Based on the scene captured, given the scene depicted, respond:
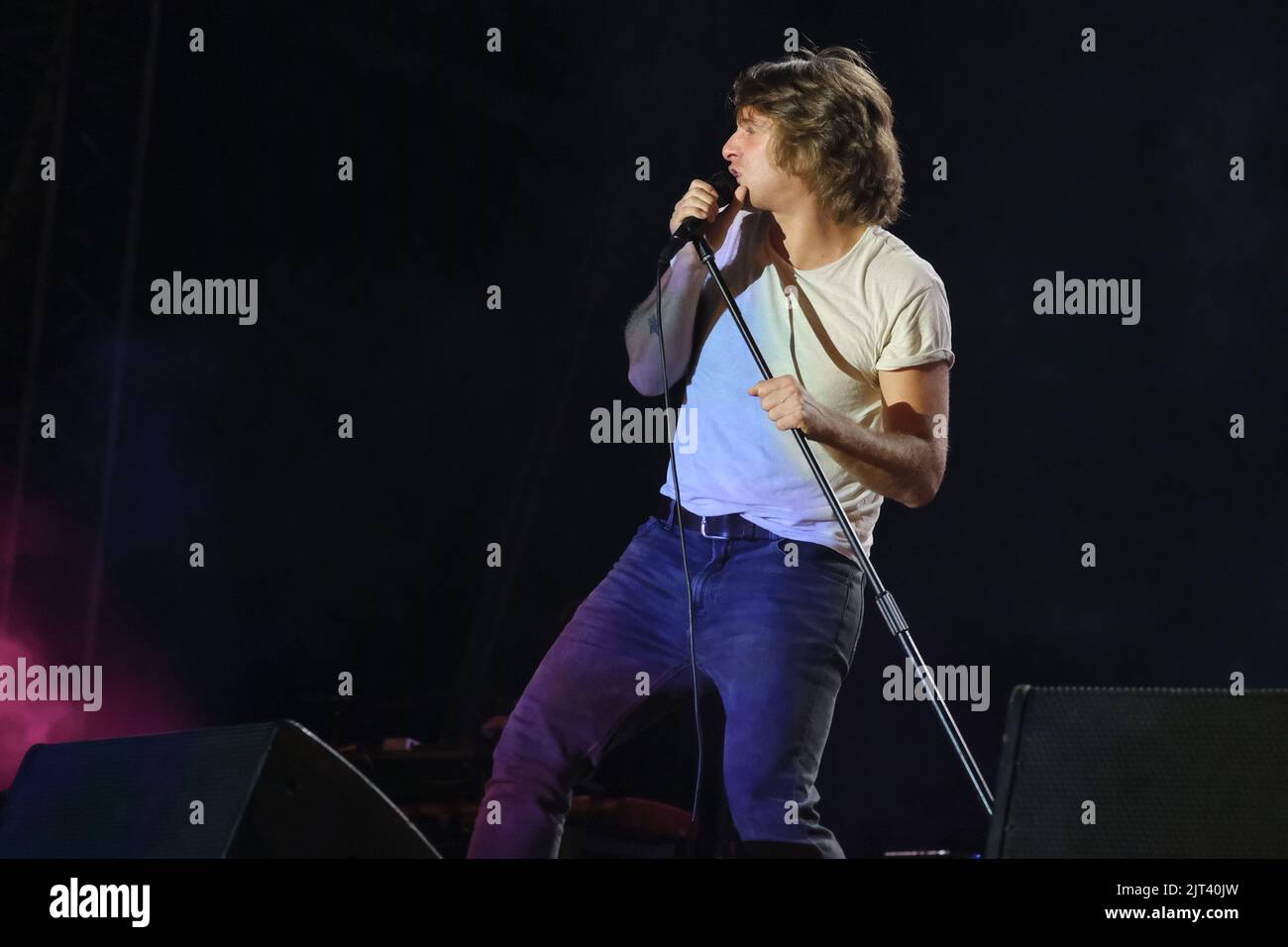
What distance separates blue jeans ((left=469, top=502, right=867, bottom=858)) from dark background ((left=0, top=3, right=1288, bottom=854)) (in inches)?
92.1

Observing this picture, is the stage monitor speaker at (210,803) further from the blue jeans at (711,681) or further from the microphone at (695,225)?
the microphone at (695,225)

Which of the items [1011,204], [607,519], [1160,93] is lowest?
[607,519]

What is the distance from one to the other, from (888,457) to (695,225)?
558 millimetres

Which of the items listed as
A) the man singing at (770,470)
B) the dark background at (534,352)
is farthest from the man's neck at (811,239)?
the dark background at (534,352)

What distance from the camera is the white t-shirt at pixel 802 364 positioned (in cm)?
261

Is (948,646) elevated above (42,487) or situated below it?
below

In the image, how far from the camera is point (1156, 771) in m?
1.69

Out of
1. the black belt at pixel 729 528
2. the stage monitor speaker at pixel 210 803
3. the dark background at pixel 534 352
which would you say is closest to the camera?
the stage monitor speaker at pixel 210 803

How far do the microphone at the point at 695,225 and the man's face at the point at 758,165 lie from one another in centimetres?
3

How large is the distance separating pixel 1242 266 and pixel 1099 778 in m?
3.73
